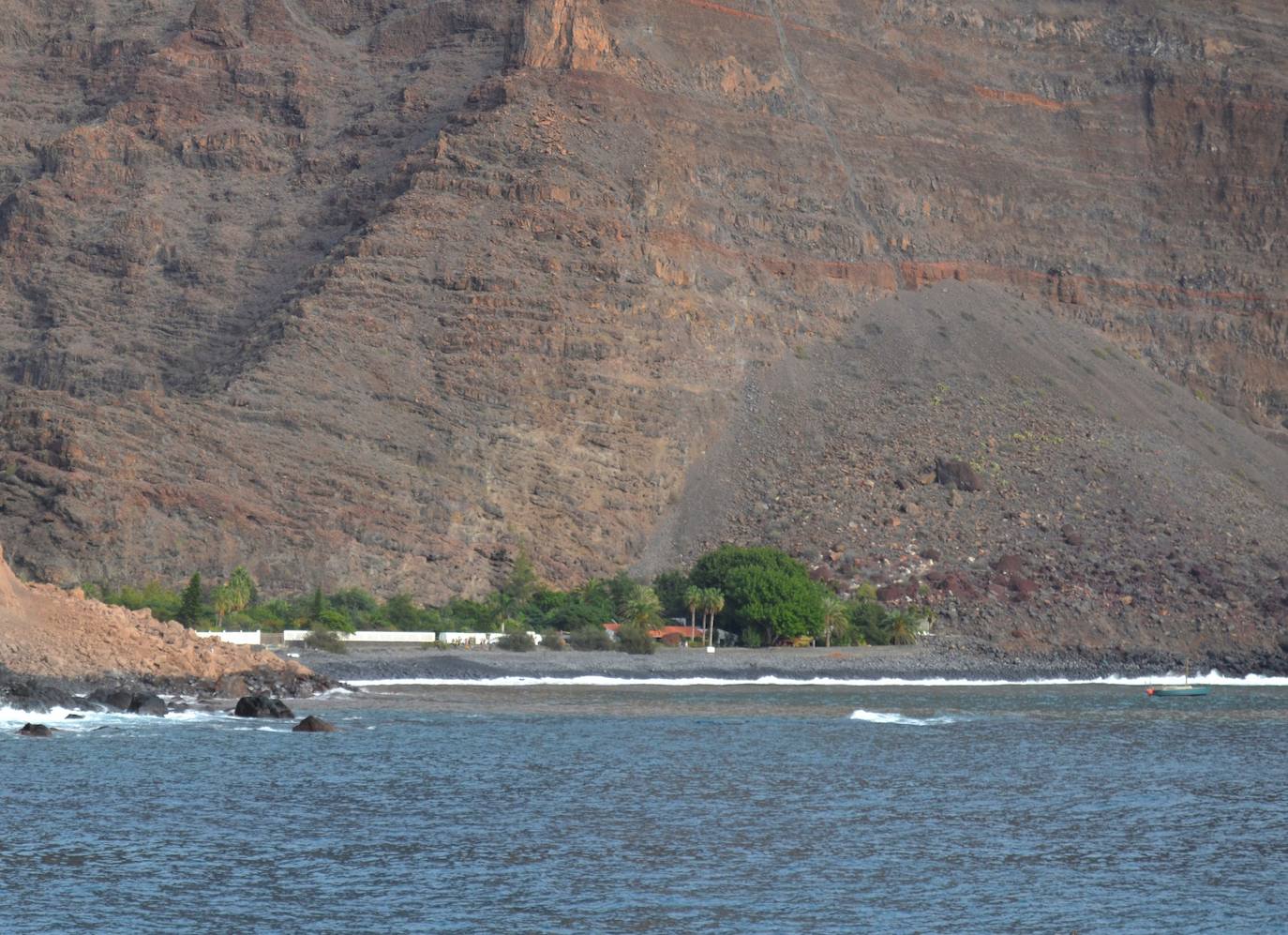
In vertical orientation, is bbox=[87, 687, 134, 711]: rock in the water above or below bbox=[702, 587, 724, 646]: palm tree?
below

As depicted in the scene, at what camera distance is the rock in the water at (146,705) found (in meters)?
64.5

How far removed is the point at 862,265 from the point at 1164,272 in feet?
95.4

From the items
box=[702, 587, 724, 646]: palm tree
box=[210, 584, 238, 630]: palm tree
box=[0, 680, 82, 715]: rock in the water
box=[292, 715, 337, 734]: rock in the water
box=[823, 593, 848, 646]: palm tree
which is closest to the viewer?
box=[292, 715, 337, 734]: rock in the water

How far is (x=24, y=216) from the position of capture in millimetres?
135125

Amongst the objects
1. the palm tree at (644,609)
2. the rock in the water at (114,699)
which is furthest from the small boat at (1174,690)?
the rock in the water at (114,699)

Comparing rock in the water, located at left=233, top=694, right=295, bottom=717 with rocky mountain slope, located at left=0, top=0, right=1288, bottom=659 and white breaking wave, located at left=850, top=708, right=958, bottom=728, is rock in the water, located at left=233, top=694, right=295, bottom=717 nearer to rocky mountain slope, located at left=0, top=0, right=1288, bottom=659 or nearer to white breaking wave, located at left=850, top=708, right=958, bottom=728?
white breaking wave, located at left=850, top=708, right=958, bottom=728

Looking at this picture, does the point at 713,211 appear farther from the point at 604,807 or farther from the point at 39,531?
the point at 604,807

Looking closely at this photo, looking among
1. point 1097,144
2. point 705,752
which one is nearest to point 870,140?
point 1097,144

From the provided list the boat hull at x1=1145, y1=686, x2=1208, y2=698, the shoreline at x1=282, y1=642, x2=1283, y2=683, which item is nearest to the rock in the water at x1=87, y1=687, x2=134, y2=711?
the shoreline at x1=282, y1=642, x2=1283, y2=683

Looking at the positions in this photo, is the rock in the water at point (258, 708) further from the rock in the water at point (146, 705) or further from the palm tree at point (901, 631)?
the palm tree at point (901, 631)

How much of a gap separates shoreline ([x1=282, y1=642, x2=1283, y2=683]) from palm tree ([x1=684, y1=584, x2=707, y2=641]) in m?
3.37

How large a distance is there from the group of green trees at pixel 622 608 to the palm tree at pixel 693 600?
0.25 ft

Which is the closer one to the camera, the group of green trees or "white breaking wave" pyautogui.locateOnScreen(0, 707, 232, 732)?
"white breaking wave" pyautogui.locateOnScreen(0, 707, 232, 732)

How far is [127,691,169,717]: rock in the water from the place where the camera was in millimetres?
64500
